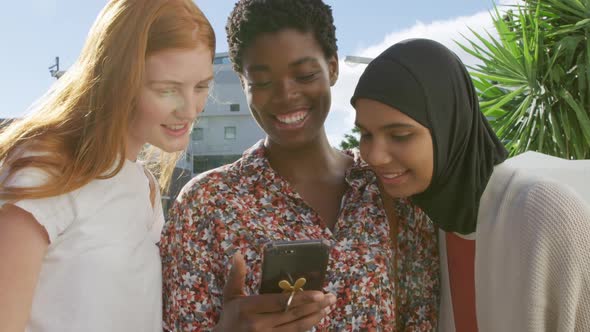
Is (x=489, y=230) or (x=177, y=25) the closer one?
(x=489, y=230)

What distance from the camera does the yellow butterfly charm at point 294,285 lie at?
204cm

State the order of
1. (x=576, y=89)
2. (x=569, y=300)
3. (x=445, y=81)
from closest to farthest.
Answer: (x=569, y=300), (x=445, y=81), (x=576, y=89)

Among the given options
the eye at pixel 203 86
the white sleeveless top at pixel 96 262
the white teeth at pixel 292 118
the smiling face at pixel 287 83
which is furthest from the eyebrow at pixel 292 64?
the white sleeveless top at pixel 96 262

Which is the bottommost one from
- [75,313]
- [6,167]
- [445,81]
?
[75,313]

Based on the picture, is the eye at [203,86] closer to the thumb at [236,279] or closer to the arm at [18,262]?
the thumb at [236,279]

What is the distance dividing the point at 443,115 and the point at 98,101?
3.92ft

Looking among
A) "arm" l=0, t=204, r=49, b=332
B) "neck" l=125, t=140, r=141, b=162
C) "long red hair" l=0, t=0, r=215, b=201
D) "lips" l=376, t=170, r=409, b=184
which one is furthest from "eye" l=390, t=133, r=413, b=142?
"arm" l=0, t=204, r=49, b=332

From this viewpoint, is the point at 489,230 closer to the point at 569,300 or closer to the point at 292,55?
the point at 569,300

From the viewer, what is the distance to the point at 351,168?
2.85 metres

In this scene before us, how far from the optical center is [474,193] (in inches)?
88.4

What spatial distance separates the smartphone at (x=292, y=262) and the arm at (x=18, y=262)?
679 mm

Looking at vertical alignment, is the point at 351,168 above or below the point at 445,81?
below

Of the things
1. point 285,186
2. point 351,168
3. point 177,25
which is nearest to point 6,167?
point 177,25

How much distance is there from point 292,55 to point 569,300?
1.42 m
